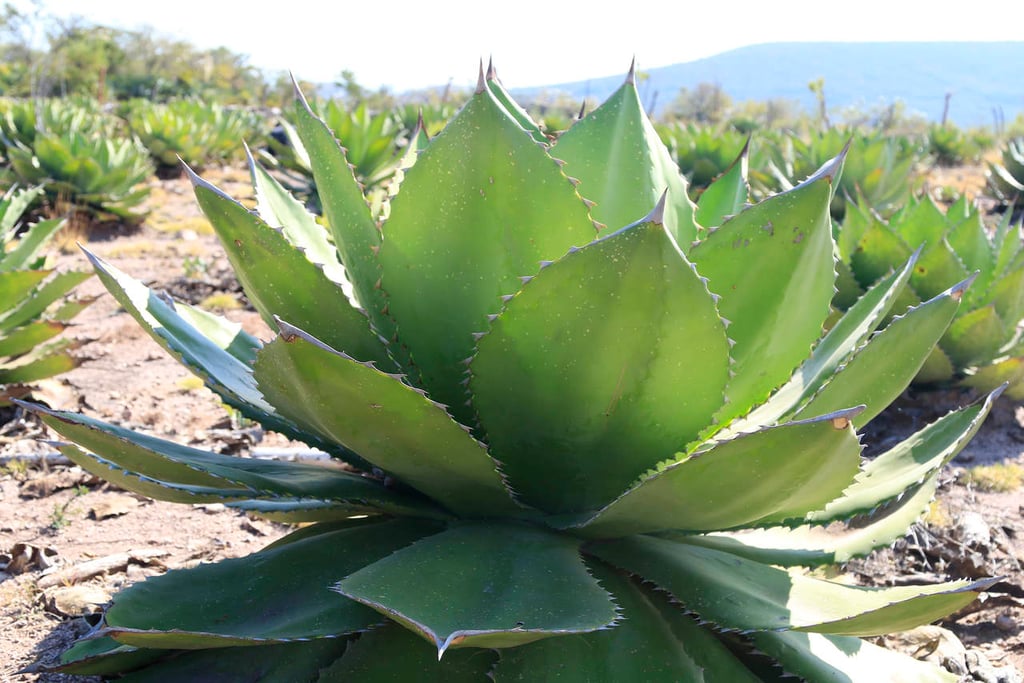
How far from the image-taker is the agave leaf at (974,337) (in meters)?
2.81

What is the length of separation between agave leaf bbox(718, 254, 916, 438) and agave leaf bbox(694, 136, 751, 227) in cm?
31

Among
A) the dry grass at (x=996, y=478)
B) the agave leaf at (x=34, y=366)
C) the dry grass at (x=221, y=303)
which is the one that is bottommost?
the dry grass at (x=996, y=478)

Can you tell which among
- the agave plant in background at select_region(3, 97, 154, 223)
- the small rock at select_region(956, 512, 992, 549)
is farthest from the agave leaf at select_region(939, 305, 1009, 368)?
the agave plant in background at select_region(3, 97, 154, 223)

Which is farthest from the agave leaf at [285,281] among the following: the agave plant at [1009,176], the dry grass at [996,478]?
the agave plant at [1009,176]

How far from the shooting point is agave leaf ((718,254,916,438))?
1.32 meters

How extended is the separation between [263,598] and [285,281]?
18.0 inches

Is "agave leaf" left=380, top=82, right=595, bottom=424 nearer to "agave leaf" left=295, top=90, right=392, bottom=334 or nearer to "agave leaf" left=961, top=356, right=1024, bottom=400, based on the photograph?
"agave leaf" left=295, top=90, right=392, bottom=334

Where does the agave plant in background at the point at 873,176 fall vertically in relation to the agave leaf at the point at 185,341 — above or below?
below

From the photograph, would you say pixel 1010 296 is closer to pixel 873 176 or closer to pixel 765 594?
pixel 765 594

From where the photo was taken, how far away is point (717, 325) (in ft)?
3.26

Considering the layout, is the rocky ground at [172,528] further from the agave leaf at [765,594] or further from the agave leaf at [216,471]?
the agave leaf at [765,594]

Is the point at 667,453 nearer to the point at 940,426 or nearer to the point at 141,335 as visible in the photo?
the point at 940,426

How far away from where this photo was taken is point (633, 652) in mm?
1103

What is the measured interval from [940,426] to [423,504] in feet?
2.95
